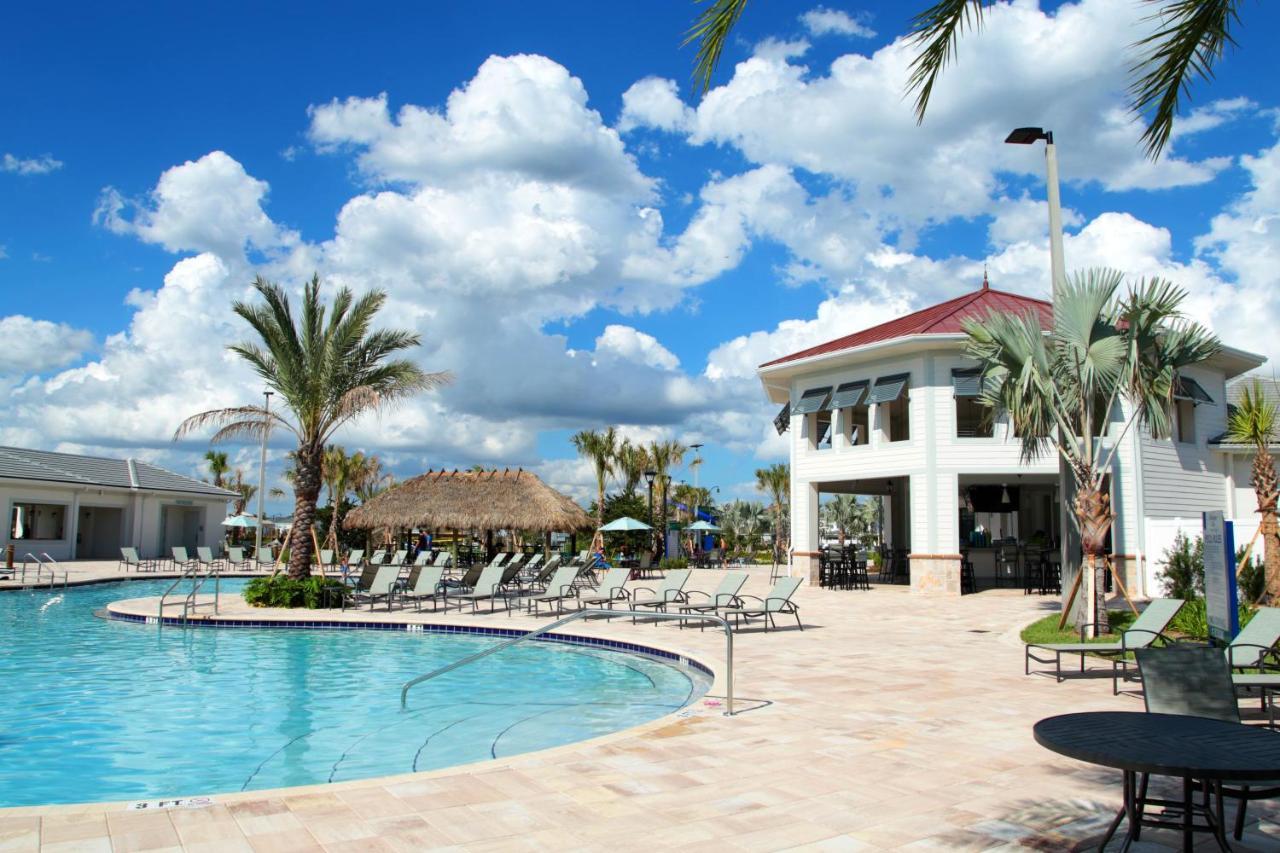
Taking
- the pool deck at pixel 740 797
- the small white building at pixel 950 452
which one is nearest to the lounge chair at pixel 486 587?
the small white building at pixel 950 452

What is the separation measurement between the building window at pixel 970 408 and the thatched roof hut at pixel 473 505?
44.6 feet

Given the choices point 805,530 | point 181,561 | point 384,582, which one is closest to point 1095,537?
point 384,582

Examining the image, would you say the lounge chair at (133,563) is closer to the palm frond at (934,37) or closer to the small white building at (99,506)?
the small white building at (99,506)

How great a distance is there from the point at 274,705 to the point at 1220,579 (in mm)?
9467

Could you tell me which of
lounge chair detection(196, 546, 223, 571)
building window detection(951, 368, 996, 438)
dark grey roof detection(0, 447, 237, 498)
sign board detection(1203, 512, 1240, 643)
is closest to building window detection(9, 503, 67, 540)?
dark grey roof detection(0, 447, 237, 498)

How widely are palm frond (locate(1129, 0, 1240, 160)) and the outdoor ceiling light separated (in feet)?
27.6

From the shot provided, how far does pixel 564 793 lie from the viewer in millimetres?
4883

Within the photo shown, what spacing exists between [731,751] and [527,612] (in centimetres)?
1119

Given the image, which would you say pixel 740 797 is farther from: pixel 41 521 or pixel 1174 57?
pixel 41 521

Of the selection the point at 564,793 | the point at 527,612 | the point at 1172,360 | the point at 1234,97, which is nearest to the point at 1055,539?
the point at 1172,360

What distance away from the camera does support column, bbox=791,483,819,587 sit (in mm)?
23969

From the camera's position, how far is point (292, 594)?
55.8 feet

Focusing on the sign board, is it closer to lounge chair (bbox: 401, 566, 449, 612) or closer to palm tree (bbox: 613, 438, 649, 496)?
lounge chair (bbox: 401, 566, 449, 612)

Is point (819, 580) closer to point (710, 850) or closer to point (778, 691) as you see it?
point (778, 691)
